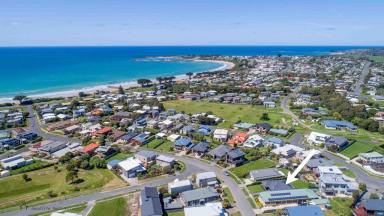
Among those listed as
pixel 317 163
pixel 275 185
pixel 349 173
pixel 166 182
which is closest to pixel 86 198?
pixel 166 182

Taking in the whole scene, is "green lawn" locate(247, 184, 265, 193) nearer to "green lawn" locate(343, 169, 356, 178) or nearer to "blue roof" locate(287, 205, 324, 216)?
"blue roof" locate(287, 205, 324, 216)

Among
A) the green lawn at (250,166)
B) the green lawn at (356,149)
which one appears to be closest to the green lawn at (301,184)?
the green lawn at (250,166)

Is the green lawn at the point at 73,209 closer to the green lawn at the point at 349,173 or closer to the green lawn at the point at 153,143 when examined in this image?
the green lawn at the point at 153,143

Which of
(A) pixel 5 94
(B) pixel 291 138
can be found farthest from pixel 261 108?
(A) pixel 5 94

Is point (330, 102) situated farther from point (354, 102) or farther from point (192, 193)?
point (192, 193)

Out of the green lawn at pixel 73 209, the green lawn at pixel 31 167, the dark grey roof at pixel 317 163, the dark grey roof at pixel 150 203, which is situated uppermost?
the dark grey roof at pixel 150 203

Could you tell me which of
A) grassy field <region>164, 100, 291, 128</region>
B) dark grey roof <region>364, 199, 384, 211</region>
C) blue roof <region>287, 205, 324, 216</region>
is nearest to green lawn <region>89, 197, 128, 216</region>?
blue roof <region>287, 205, 324, 216</region>
